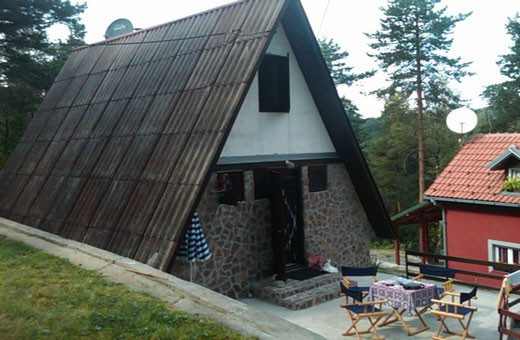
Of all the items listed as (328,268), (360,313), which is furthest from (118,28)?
(360,313)

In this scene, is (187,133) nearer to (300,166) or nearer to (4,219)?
(300,166)

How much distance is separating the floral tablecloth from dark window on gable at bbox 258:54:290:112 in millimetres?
4430

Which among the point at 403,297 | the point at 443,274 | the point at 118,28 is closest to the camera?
the point at 403,297

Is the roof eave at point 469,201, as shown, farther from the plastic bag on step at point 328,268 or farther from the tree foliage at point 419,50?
the tree foliage at point 419,50

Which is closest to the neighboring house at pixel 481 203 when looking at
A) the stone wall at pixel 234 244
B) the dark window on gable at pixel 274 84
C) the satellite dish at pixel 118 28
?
the dark window on gable at pixel 274 84

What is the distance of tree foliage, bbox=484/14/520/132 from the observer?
3294cm

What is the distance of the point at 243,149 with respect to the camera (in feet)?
32.3

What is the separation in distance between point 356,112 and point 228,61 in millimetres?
30874

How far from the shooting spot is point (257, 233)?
33.1 feet

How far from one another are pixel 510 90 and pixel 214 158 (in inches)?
1243

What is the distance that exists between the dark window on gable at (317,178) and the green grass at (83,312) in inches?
242

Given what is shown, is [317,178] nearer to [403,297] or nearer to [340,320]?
[340,320]

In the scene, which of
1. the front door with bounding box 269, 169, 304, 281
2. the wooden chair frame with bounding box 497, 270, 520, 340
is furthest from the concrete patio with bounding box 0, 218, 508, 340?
the front door with bounding box 269, 169, 304, 281

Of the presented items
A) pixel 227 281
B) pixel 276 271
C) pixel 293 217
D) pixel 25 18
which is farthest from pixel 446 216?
pixel 25 18
